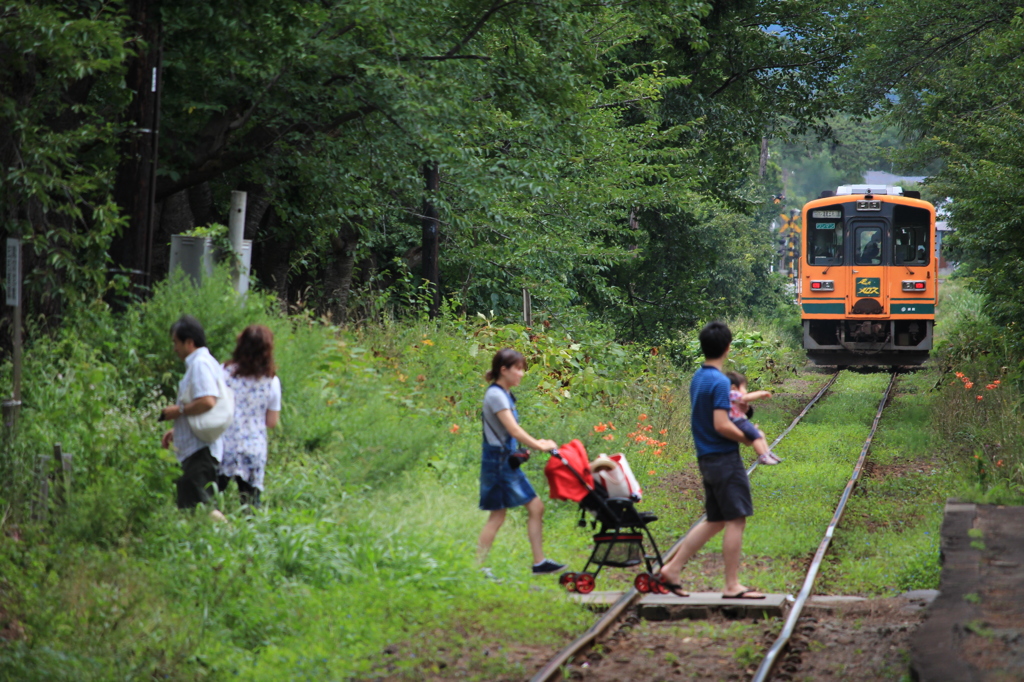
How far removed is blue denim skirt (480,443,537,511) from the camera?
24.4ft

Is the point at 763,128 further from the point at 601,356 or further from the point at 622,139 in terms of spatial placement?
the point at 601,356

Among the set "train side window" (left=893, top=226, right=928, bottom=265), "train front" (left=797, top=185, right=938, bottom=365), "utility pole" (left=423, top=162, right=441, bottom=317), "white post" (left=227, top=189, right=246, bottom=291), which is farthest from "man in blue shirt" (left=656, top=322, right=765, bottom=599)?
"train side window" (left=893, top=226, right=928, bottom=265)

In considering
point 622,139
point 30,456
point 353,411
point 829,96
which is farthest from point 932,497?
point 829,96

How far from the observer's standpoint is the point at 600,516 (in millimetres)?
7316

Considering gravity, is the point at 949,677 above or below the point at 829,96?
below

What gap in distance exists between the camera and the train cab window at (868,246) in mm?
21062

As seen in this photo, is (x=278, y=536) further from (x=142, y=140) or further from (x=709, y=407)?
(x=142, y=140)

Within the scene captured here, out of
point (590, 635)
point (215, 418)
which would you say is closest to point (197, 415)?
point (215, 418)

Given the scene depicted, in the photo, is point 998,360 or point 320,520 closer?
point 320,520

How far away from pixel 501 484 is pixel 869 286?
15.4m

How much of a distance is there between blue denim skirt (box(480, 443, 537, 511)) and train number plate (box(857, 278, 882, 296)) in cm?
1523

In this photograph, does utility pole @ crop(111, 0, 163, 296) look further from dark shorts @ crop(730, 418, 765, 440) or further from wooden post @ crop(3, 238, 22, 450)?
dark shorts @ crop(730, 418, 765, 440)

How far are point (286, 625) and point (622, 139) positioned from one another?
14.5 meters

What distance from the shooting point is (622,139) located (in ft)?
63.9
